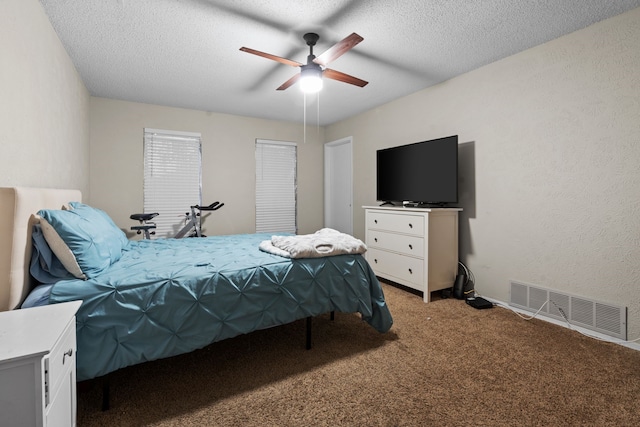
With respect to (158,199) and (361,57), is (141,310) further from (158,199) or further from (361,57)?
(158,199)

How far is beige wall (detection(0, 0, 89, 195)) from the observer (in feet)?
5.45

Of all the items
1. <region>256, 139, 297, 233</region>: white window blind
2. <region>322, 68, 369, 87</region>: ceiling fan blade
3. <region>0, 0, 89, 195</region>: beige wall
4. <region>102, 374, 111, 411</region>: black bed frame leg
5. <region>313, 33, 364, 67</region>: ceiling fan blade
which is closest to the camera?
<region>102, 374, 111, 411</region>: black bed frame leg

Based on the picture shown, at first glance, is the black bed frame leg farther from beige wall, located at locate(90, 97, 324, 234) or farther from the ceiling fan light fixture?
beige wall, located at locate(90, 97, 324, 234)

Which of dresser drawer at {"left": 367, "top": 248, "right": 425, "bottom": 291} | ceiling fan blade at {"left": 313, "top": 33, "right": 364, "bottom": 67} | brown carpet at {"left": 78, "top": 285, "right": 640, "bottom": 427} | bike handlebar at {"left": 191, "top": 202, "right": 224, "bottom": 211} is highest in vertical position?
ceiling fan blade at {"left": 313, "top": 33, "right": 364, "bottom": 67}

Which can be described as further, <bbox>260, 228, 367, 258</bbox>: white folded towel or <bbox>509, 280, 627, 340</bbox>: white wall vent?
<bbox>509, 280, 627, 340</bbox>: white wall vent

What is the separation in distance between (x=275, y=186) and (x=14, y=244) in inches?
153

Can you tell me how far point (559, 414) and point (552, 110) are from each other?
7.66 ft

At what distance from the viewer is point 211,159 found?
4.66m

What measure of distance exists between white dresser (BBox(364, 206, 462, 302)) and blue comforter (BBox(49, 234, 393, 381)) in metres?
1.05

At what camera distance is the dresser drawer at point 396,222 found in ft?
10.4

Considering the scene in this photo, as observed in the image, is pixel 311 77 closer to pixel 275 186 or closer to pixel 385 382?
pixel 385 382

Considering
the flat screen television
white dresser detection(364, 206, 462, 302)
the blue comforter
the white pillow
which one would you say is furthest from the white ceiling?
the blue comforter

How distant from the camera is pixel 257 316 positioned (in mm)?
1850

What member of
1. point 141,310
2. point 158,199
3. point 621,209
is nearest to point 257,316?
point 141,310
